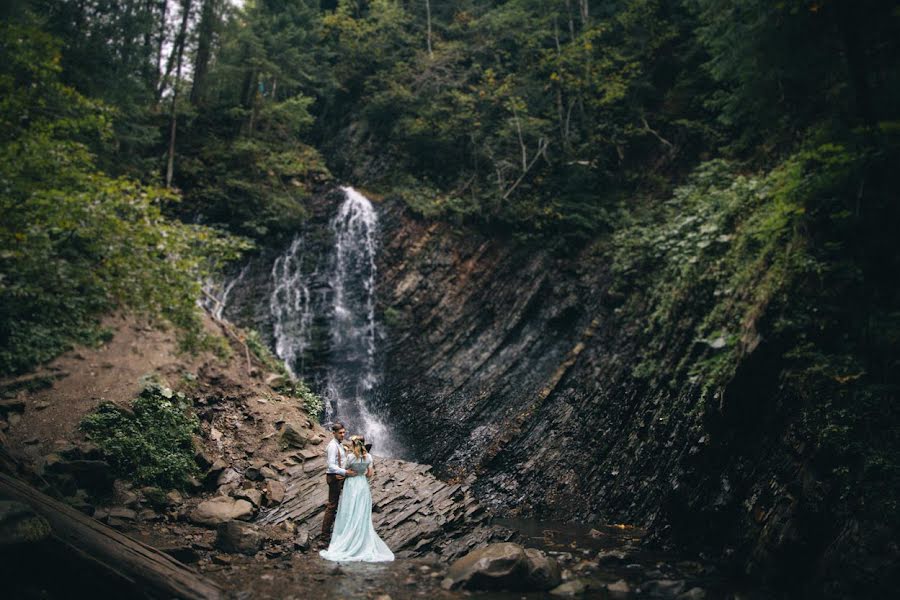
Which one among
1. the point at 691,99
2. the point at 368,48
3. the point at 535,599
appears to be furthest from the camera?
the point at 368,48

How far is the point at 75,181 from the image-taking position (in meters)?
9.60

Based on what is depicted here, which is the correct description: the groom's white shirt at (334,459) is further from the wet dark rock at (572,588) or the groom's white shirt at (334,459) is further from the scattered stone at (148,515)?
the wet dark rock at (572,588)

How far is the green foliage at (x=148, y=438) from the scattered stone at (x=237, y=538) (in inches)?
71.6

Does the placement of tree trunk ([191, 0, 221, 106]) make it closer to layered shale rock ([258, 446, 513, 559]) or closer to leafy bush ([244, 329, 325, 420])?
leafy bush ([244, 329, 325, 420])

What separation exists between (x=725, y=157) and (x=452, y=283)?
9.48 meters

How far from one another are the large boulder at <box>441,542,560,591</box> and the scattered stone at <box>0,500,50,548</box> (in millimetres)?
3922

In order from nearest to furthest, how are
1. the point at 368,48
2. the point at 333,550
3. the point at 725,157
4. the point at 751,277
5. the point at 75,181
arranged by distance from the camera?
the point at 333,550, the point at 751,277, the point at 75,181, the point at 725,157, the point at 368,48

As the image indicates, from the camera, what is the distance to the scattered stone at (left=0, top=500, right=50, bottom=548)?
3459 millimetres

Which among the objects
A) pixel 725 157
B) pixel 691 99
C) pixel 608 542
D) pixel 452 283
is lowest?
pixel 608 542

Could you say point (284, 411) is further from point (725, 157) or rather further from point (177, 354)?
point (725, 157)

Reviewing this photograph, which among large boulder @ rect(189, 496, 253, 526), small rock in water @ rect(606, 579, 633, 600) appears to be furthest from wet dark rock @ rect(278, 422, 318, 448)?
small rock in water @ rect(606, 579, 633, 600)

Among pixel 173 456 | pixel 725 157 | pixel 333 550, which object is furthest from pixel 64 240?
pixel 725 157

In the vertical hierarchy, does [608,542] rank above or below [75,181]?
below

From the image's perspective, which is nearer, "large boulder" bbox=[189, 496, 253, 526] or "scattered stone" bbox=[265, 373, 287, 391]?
"large boulder" bbox=[189, 496, 253, 526]
